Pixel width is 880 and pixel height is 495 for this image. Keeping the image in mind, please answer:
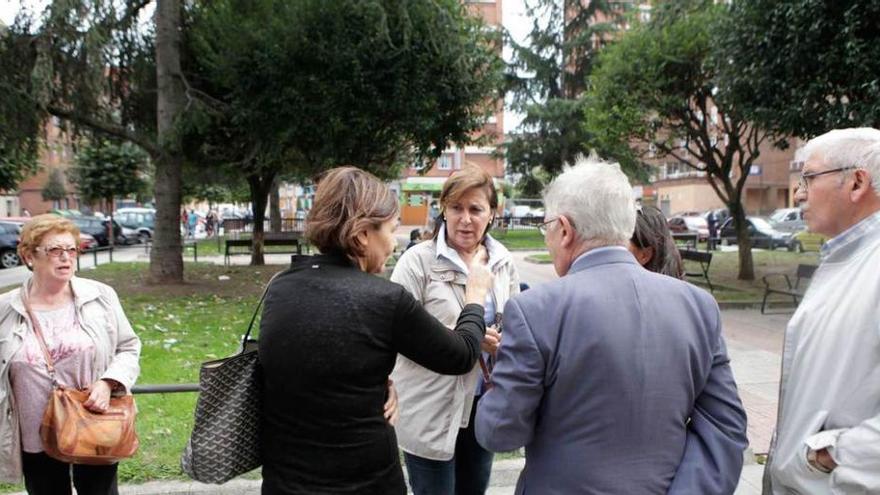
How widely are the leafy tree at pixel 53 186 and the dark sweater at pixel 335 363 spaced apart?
57.3 meters

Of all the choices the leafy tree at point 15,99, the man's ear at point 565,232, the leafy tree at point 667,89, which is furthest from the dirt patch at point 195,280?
the man's ear at point 565,232

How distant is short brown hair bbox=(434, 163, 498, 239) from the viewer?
2775 mm

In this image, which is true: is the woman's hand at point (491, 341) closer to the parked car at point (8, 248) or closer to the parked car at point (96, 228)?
the parked car at point (8, 248)

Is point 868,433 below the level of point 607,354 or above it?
below

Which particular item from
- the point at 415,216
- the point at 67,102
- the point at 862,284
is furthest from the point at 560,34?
the point at 862,284

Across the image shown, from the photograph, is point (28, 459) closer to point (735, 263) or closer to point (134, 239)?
point (735, 263)

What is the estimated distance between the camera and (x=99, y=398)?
2736mm

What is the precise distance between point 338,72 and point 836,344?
11.0 m

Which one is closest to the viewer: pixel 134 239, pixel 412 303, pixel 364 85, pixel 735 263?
pixel 412 303

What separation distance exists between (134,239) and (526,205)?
2995 centimetres

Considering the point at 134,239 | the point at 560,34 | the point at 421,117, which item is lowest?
the point at 134,239

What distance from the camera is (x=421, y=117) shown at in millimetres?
12328

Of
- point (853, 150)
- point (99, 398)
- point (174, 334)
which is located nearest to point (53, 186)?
point (174, 334)

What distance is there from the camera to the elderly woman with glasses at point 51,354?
2676mm
